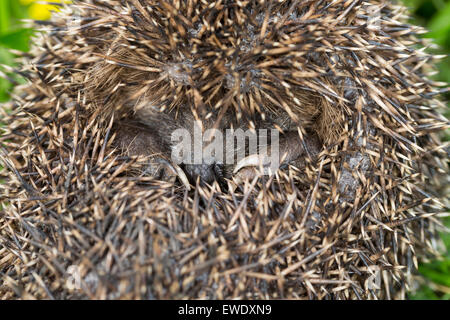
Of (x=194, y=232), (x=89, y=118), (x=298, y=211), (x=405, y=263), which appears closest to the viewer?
(x=194, y=232)

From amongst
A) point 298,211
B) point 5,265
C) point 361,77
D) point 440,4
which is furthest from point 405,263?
point 440,4

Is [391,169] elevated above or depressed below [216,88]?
below

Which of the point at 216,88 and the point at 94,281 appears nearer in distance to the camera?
the point at 94,281

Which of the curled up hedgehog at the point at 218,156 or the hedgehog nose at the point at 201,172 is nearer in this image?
the curled up hedgehog at the point at 218,156

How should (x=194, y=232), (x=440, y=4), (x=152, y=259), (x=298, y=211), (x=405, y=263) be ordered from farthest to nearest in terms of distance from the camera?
1. (x=440, y=4)
2. (x=405, y=263)
3. (x=298, y=211)
4. (x=194, y=232)
5. (x=152, y=259)

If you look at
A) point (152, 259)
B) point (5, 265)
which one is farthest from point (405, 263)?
point (5, 265)

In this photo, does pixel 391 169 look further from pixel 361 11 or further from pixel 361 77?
pixel 361 11

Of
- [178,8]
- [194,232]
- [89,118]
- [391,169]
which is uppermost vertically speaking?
[178,8]

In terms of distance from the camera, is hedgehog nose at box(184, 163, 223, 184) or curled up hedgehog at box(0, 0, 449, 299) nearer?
curled up hedgehog at box(0, 0, 449, 299)
